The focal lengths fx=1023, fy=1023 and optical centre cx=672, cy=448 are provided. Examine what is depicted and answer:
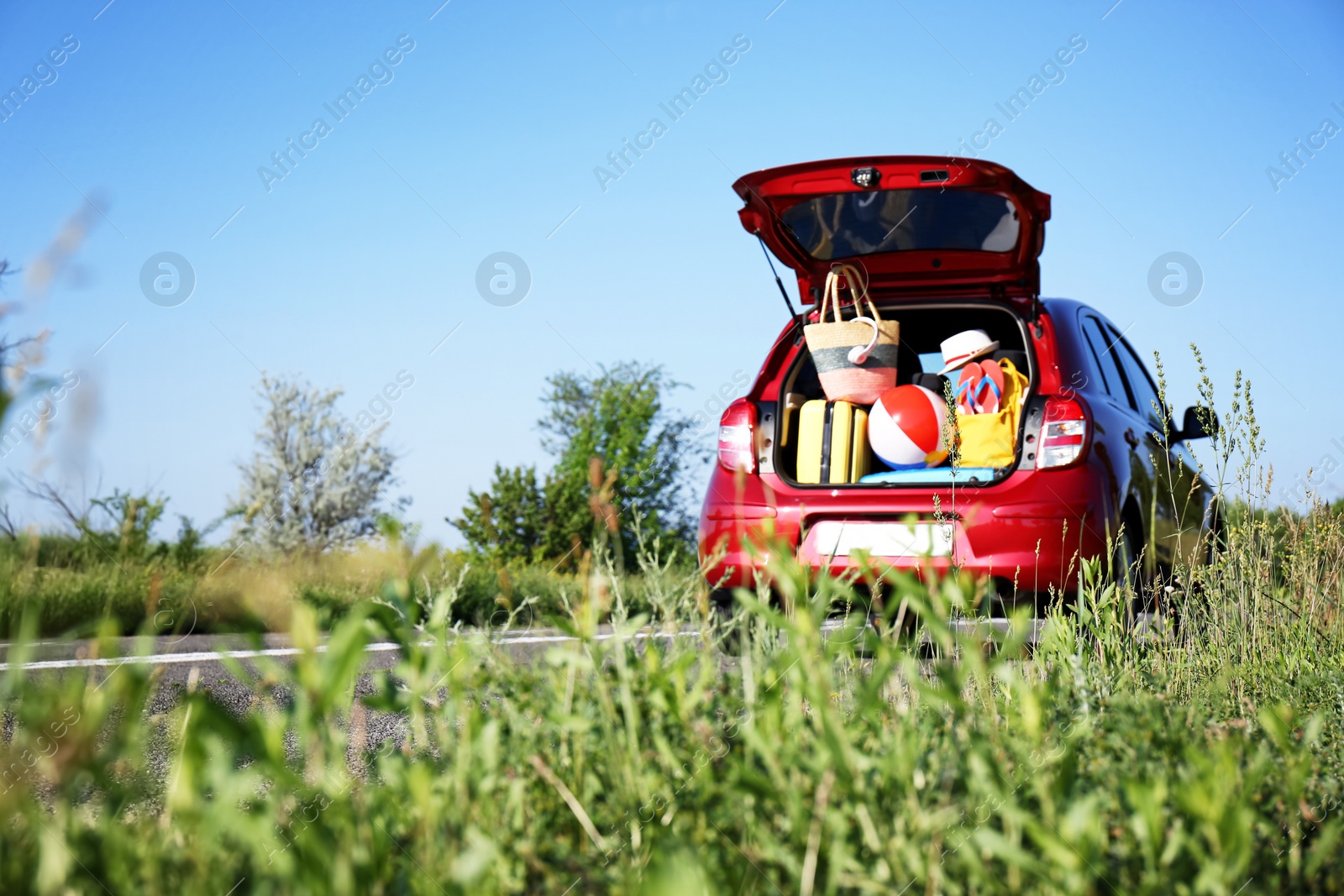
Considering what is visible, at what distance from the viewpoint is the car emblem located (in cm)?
465

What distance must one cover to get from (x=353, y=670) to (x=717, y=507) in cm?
375

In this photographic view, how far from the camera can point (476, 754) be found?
145cm

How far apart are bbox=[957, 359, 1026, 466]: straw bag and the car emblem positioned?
3.89 ft

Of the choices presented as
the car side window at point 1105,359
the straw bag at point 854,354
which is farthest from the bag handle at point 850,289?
the car side window at point 1105,359

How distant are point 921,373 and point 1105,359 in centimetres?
97

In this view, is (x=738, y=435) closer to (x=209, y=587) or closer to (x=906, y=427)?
(x=906, y=427)

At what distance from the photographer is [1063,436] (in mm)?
4316

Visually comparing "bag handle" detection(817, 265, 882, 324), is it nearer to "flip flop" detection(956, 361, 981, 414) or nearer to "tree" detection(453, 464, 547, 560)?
"flip flop" detection(956, 361, 981, 414)

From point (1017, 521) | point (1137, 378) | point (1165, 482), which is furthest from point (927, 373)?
point (1017, 521)

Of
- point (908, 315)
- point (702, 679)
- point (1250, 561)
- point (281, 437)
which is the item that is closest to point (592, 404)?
point (281, 437)

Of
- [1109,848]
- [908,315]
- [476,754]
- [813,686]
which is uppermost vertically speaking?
[908,315]

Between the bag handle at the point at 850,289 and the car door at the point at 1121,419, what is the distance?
3.55 ft

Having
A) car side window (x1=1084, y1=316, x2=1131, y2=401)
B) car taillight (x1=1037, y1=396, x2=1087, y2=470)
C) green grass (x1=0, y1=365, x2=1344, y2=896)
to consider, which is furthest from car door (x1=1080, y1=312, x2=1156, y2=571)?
green grass (x1=0, y1=365, x2=1344, y2=896)

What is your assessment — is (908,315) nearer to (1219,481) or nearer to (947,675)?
(1219,481)
